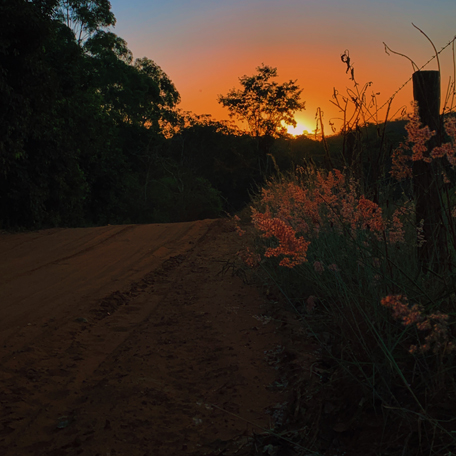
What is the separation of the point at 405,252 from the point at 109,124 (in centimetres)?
1762

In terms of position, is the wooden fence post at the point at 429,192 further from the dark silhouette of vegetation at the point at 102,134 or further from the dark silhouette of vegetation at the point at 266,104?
the dark silhouette of vegetation at the point at 266,104

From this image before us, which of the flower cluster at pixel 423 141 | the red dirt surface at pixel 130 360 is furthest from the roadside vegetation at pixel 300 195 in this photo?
the red dirt surface at pixel 130 360

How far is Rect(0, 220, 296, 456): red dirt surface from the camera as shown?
241 cm

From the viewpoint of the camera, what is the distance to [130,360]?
3.39 metres

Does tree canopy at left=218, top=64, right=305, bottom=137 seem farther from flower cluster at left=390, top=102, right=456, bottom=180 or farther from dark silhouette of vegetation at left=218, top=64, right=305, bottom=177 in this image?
flower cluster at left=390, top=102, right=456, bottom=180

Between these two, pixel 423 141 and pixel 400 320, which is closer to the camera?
pixel 423 141

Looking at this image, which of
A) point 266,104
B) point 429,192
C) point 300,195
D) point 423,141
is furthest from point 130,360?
point 266,104

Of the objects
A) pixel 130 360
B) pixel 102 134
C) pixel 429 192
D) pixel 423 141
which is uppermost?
pixel 102 134

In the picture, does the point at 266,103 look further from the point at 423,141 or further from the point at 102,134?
the point at 423,141

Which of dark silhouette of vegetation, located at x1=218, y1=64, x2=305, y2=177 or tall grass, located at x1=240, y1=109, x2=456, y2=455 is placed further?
dark silhouette of vegetation, located at x1=218, y1=64, x2=305, y2=177

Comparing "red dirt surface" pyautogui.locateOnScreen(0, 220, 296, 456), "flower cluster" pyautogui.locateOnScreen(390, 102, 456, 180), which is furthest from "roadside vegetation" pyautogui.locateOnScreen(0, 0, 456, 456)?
"red dirt surface" pyautogui.locateOnScreen(0, 220, 296, 456)

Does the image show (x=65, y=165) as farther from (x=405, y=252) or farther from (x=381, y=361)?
(x=381, y=361)

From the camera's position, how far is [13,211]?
11.3m

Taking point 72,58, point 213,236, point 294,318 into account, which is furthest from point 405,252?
point 72,58
